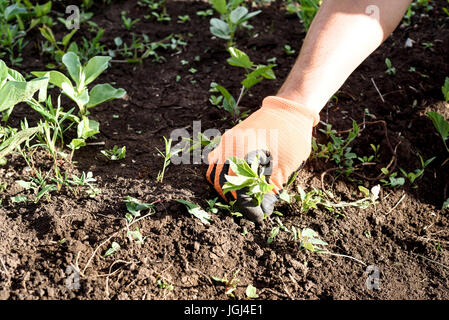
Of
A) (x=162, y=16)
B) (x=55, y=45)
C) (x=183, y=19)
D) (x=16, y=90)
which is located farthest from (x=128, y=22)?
(x=16, y=90)

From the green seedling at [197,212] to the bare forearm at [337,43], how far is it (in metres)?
0.63

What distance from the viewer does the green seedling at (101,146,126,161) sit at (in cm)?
185

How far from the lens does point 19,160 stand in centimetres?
179

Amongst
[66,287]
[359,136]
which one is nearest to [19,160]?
[66,287]

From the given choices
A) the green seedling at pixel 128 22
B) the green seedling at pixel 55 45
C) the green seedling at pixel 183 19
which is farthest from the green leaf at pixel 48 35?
the green seedling at pixel 183 19

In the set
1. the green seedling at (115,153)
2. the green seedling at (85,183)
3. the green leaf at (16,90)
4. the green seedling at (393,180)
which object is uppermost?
the green leaf at (16,90)

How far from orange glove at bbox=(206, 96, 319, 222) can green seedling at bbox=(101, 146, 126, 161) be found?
362mm

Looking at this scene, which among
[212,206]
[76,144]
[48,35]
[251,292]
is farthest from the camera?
[48,35]

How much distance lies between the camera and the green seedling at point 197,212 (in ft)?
5.19

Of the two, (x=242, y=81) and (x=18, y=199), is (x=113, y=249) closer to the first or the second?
(x=18, y=199)

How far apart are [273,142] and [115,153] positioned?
25.8 inches

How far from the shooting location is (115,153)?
73.8 inches

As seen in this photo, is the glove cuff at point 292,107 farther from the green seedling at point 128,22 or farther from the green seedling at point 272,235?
the green seedling at point 128,22
